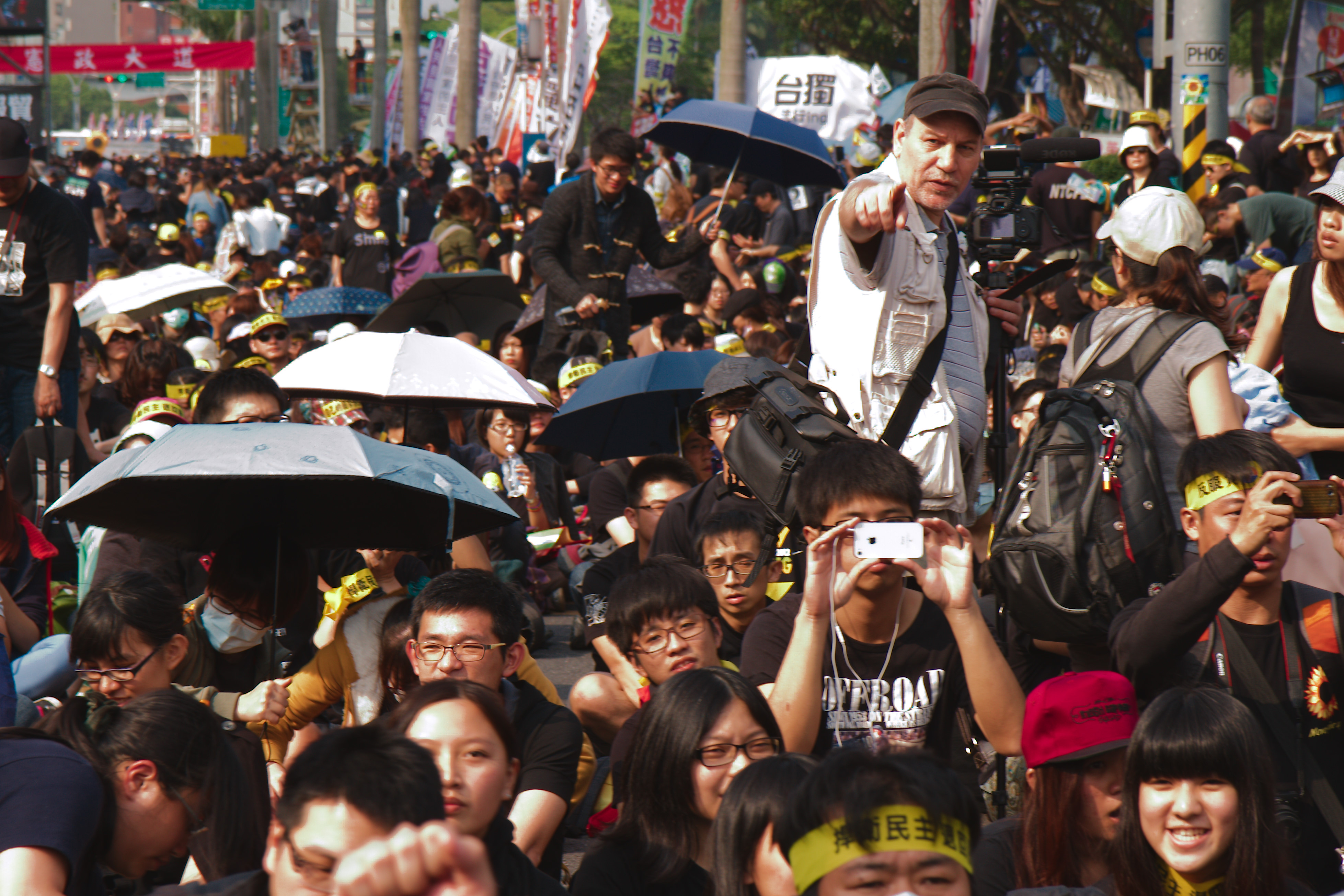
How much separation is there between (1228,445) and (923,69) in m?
10.9

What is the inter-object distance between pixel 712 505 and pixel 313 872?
336 centimetres

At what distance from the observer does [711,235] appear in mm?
8680

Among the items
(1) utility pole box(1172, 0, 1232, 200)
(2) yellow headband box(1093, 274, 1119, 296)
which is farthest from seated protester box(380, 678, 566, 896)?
(1) utility pole box(1172, 0, 1232, 200)

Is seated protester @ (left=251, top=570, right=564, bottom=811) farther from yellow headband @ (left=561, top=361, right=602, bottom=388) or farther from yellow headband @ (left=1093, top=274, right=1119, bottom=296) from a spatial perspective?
yellow headband @ (left=561, top=361, right=602, bottom=388)

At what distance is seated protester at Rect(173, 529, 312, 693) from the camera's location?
431cm

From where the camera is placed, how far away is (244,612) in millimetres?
4328

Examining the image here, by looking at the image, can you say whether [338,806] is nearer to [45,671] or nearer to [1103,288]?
[45,671]

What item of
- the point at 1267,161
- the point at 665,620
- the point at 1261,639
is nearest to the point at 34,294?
the point at 665,620

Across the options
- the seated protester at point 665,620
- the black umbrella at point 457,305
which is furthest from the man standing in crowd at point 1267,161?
the seated protester at point 665,620

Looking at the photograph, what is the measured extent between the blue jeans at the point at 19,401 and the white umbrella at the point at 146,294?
2.62 metres

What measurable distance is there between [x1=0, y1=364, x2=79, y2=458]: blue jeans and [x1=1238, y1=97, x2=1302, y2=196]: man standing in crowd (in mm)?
8675

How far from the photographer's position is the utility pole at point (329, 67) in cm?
4162

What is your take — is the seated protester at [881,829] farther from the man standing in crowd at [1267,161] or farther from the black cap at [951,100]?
the man standing in crowd at [1267,161]

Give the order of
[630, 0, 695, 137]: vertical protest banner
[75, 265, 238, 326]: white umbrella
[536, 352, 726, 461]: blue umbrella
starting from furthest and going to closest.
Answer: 1. [630, 0, 695, 137]: vertical protest banner
2. [75, 265, 238, 326]: white umbrella
3. [536, 352, 726, 461]: blue umbrella
